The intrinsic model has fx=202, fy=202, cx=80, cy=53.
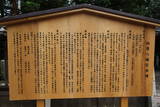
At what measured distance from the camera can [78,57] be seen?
4.39 meters

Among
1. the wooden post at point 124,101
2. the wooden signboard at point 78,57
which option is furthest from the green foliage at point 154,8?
the wooden post at point 124,101

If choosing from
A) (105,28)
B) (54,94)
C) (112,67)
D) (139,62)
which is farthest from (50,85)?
(139,62)

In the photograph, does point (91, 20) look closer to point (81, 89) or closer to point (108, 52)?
point (108, 52)

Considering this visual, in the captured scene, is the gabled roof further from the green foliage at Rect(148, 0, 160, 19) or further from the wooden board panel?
the green foliage at Rect(148, 0, 160, 19)

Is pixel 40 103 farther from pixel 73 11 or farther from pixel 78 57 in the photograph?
pixel 73 11

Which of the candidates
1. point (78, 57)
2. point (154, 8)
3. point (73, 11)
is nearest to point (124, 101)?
point (78, 57)

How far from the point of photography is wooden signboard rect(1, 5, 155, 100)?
14.1 ft

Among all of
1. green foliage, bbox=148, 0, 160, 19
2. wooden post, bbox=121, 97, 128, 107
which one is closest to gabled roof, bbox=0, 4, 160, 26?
wooden post, bbox=121, 97, 128, 107

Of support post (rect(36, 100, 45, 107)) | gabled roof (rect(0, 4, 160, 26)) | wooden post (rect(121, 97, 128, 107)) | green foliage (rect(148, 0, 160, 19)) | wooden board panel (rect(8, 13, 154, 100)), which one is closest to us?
gabled roof (rect(0, 4, 160, 26))

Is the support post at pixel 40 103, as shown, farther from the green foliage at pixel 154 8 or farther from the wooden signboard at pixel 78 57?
the green foliage at pixel 154 8

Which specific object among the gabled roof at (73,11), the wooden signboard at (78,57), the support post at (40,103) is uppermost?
the gabled roof at (73,11)

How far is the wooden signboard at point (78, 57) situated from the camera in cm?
429

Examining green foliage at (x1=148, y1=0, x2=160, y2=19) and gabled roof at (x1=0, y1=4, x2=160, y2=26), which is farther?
green foliage at (x1=148, y1=0, x2=160, y2=19)

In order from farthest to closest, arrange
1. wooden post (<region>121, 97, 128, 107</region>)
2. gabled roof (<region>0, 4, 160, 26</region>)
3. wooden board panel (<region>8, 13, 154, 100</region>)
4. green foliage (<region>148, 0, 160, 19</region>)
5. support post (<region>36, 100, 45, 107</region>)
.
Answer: green foliage (<region>148, 0, 160, 19</region>)
wooden post (<region>121, 97, 128, 107</region>)
support post (<region>36, 100, 45, 107</region>)
wooden board panel (<region>8, 13, 154, 100</region>)
gabled roof (<region>0, 4, 160, 26</region>)
